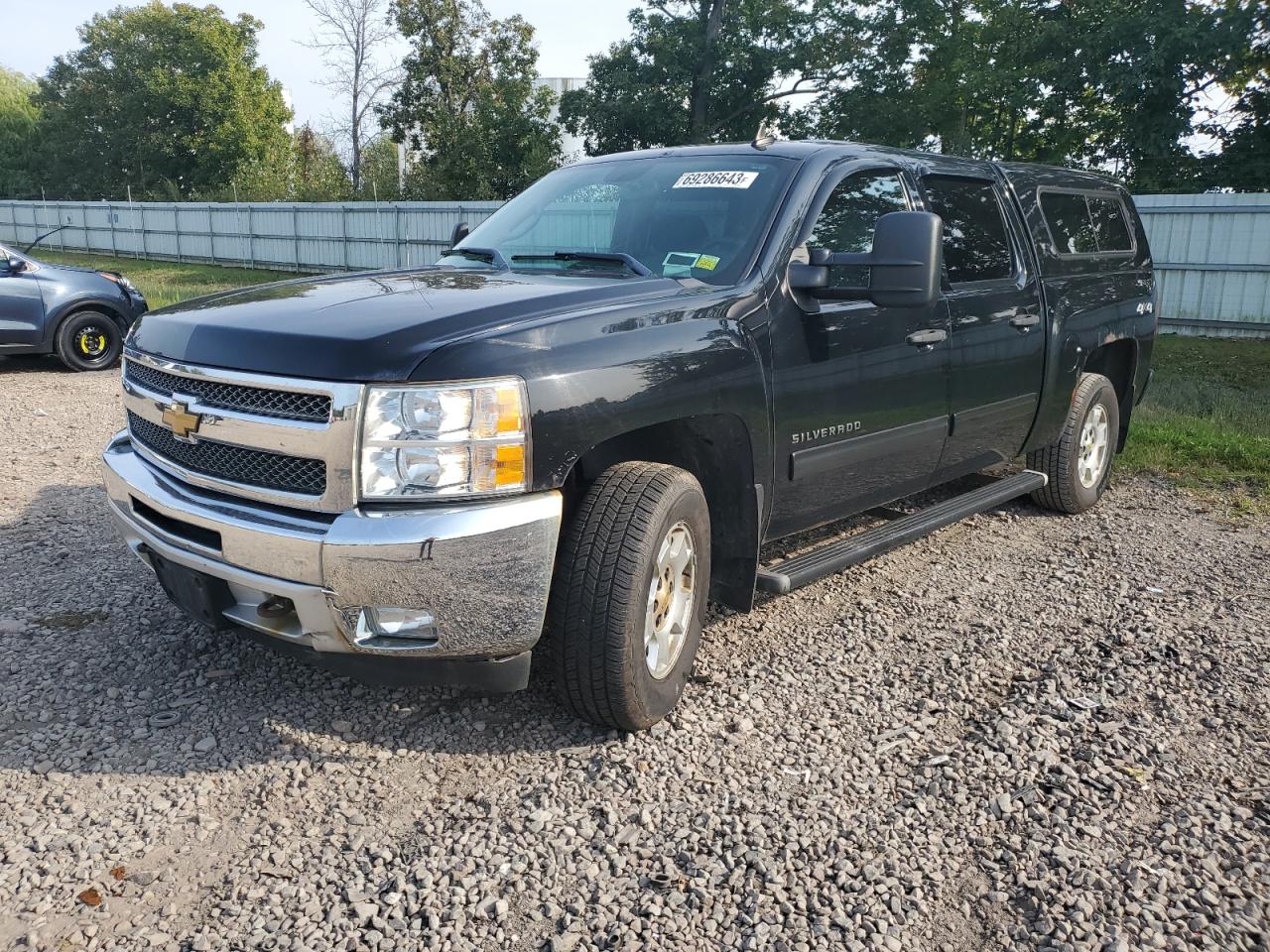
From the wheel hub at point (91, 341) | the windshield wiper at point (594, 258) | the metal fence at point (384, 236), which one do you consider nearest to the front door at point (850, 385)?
the windshield wiper at point (594, 258)

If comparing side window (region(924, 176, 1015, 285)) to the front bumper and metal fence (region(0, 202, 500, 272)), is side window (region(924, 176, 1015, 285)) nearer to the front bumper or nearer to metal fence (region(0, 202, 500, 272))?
the front bumper

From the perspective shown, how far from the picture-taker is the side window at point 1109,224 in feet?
19.8

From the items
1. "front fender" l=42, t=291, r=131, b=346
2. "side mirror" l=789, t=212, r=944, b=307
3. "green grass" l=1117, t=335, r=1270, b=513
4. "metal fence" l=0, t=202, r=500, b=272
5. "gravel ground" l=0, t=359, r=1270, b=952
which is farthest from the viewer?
"metal fence" l=0, t=202, r=500, b=272

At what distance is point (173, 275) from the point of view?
2573cm

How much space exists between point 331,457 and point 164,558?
2.97 ft

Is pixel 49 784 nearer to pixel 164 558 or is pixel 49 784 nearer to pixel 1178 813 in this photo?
pixel 164 558

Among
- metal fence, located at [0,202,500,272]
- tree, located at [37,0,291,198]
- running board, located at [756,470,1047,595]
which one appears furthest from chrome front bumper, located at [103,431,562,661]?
tree, located at [37,0,291,198]

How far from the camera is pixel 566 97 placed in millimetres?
29250

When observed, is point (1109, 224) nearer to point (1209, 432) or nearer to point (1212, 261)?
point (1209, 432)

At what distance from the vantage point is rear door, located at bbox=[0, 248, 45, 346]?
34.2 feet

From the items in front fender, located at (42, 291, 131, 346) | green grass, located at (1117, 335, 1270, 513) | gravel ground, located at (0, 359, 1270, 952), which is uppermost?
front fender, located at (42, 291, 131, 346)

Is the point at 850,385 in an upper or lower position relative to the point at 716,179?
lower

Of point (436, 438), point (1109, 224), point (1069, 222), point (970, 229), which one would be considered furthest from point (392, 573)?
point (1109, 224)

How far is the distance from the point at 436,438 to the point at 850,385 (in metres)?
1.86
